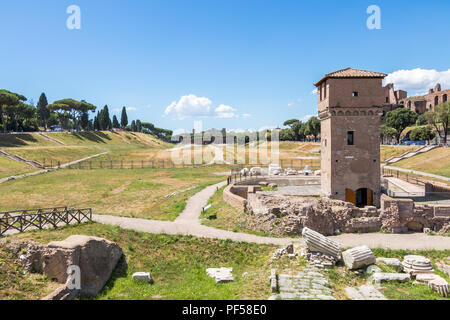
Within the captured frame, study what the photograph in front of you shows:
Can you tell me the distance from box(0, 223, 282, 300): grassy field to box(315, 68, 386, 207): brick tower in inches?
431

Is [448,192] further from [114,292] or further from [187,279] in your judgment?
[114,292]

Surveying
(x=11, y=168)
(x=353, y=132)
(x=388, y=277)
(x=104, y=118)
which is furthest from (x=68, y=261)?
(x=104, y=118)

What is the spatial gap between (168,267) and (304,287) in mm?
6819

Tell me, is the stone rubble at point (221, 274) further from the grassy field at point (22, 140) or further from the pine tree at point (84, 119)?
the pine tree at point (84, 119)

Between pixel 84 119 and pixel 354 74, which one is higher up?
pixel 84 119

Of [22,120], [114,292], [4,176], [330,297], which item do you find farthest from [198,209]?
[22,120]

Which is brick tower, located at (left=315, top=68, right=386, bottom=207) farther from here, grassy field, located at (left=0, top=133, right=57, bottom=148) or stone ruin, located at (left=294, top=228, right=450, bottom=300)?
grassy field, located at (left=0, top=133, right=57, bottom=148)


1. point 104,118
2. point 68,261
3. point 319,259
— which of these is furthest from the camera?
point 104,118

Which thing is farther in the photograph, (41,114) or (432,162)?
(41,114)

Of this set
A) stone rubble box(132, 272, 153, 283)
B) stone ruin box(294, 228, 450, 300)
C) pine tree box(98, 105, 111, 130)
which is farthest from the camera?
pine tree box(98, 105, 111, 130)

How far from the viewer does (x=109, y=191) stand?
118 ft

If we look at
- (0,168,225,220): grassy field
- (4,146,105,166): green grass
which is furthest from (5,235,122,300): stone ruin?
(4,146,105,166): green grass

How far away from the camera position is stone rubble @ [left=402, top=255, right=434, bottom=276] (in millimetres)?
14951

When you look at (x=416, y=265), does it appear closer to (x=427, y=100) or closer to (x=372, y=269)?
(x=372, y=269)
